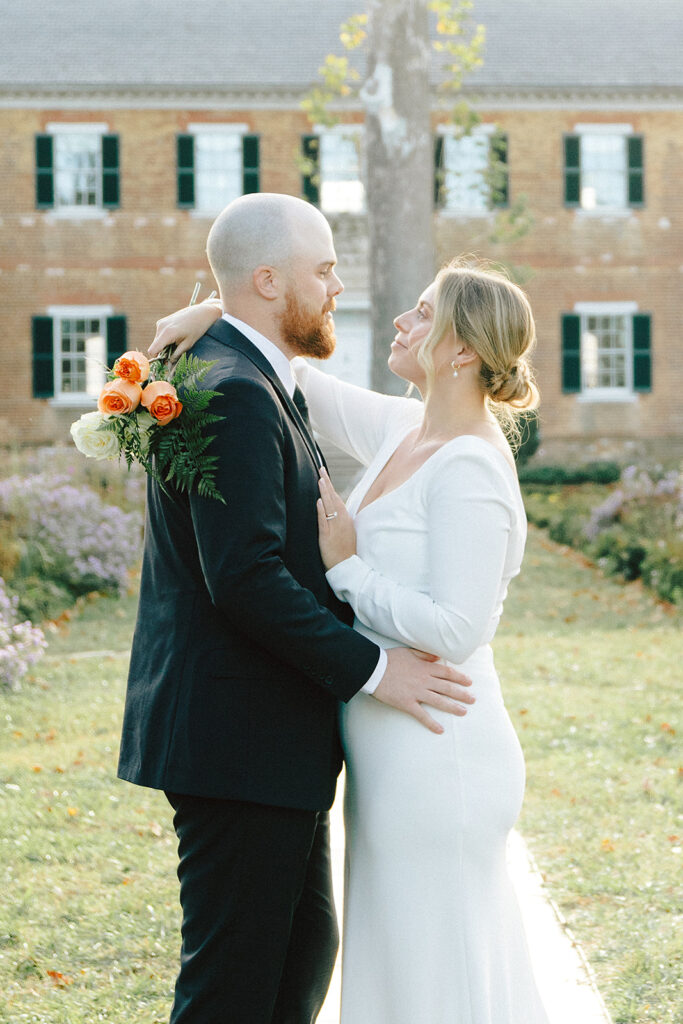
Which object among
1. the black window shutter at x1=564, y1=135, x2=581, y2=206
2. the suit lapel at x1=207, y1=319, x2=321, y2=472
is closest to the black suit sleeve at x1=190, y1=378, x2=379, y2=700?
the suit lapel at x1=207, y1=319, x2=321, y2=472

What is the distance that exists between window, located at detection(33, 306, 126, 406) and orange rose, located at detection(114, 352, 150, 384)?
68.1 feet

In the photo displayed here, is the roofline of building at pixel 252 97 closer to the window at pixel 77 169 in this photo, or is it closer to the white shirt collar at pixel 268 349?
the window at pixel 77 169

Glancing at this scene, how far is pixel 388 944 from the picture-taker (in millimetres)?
2627

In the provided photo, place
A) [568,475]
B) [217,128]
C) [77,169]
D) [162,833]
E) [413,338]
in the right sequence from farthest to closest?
[77,169]
[217,128]
[568,475]
[162,833]
[413,338]

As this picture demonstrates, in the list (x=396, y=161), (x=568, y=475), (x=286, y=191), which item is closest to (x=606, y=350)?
(x=568, y=475)

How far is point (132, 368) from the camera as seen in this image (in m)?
2.60

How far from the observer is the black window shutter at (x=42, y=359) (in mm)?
22953

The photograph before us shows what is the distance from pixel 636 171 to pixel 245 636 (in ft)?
76.9

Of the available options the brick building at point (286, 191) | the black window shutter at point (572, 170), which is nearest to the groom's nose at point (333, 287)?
the brick building at point (286, 191)

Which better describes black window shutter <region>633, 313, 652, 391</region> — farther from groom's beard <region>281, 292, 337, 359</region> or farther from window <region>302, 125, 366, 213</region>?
groom's beard <region>281, 292, 337, 359</region>

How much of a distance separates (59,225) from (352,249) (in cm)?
587

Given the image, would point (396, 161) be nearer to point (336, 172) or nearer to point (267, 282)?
point (267, 282)

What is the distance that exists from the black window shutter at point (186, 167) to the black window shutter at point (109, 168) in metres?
1.24

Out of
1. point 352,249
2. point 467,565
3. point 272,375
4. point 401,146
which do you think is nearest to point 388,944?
point 467,565
